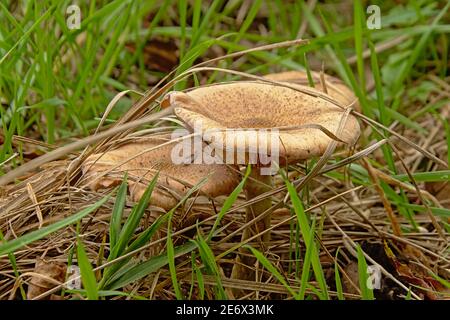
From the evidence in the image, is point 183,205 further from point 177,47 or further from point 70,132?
point 177,47

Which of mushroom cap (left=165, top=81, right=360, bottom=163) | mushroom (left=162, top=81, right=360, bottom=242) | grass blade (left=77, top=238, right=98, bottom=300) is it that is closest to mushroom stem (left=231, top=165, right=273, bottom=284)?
mushroom (left=162, top=81, right=360, bottom=242)

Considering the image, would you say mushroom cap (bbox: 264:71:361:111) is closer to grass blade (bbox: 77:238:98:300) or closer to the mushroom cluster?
the mushroom cluster

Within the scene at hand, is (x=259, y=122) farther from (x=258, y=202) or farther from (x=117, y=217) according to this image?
(x=117, y=217)

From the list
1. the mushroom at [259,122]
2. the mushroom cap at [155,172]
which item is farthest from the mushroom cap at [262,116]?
the mushroom cap at [155,172]
